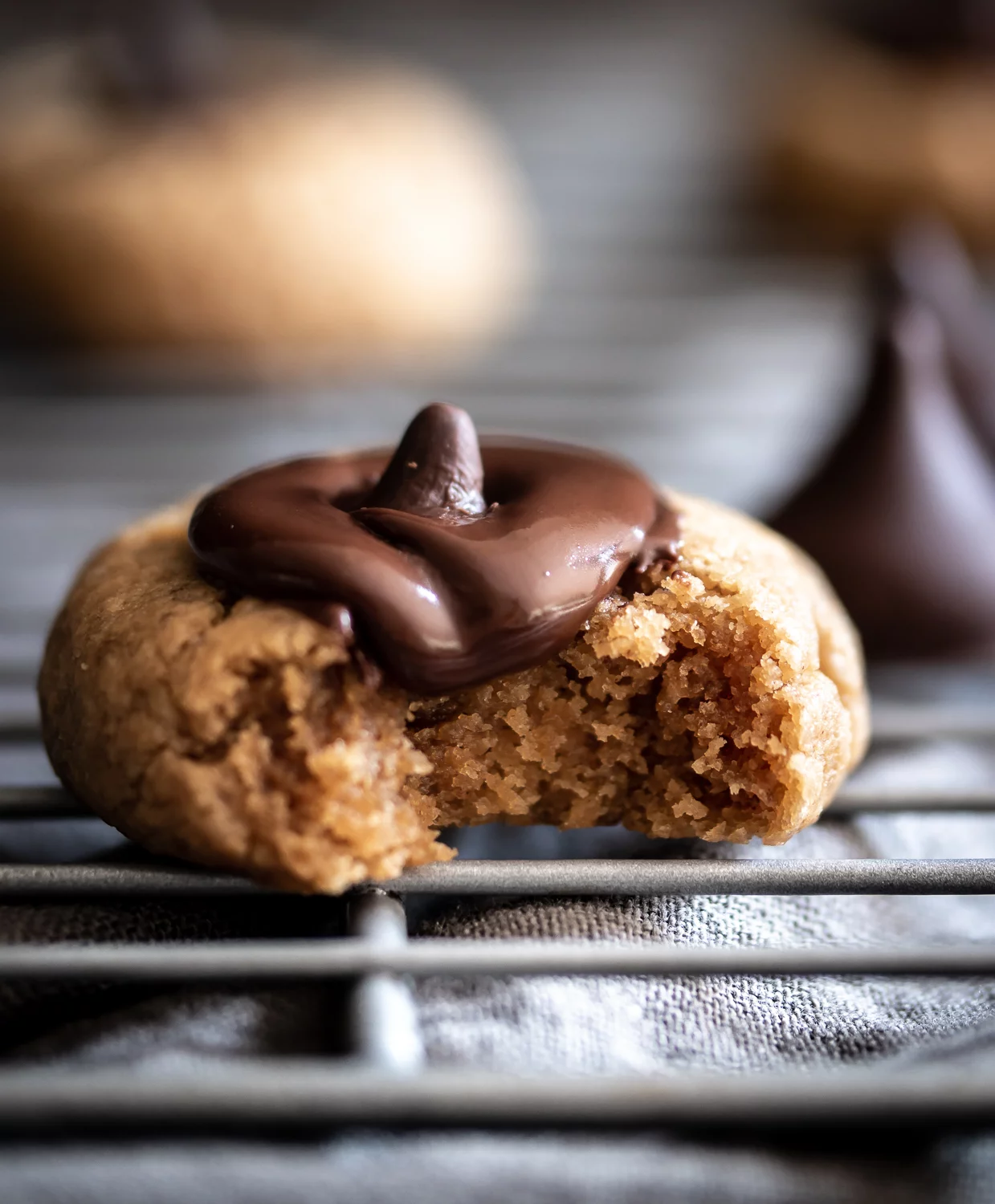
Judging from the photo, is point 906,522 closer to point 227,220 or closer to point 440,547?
point 440,547

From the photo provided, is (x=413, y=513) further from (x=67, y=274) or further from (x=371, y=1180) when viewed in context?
(x=67, y=274)

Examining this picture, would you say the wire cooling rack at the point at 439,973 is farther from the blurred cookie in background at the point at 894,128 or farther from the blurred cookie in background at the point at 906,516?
the blurred cookie in background at the point at 894,128

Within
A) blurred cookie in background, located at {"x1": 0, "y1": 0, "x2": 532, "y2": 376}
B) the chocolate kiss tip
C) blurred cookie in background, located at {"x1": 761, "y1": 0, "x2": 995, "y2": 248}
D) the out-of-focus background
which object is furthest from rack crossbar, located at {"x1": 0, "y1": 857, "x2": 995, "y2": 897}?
blurred cookie in background, located at {"x1": 761, "y1": 0, "x2": 995, "y2": 248}

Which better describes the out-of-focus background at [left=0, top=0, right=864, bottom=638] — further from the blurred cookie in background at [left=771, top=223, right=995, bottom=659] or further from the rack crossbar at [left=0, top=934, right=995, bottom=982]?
the rack crossbar at [left=0, top=934, right=995, bottom=982]

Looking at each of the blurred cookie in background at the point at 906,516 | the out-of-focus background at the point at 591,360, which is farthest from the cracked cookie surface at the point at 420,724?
the out-of-focus background at the point at 591,360

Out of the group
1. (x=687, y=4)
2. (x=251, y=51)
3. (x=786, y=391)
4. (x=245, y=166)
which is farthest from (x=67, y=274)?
(x=687, y=4)

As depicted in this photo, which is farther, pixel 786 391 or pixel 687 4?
pixel 687 4

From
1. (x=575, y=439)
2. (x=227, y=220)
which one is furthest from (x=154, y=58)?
(x=575, y=439)
